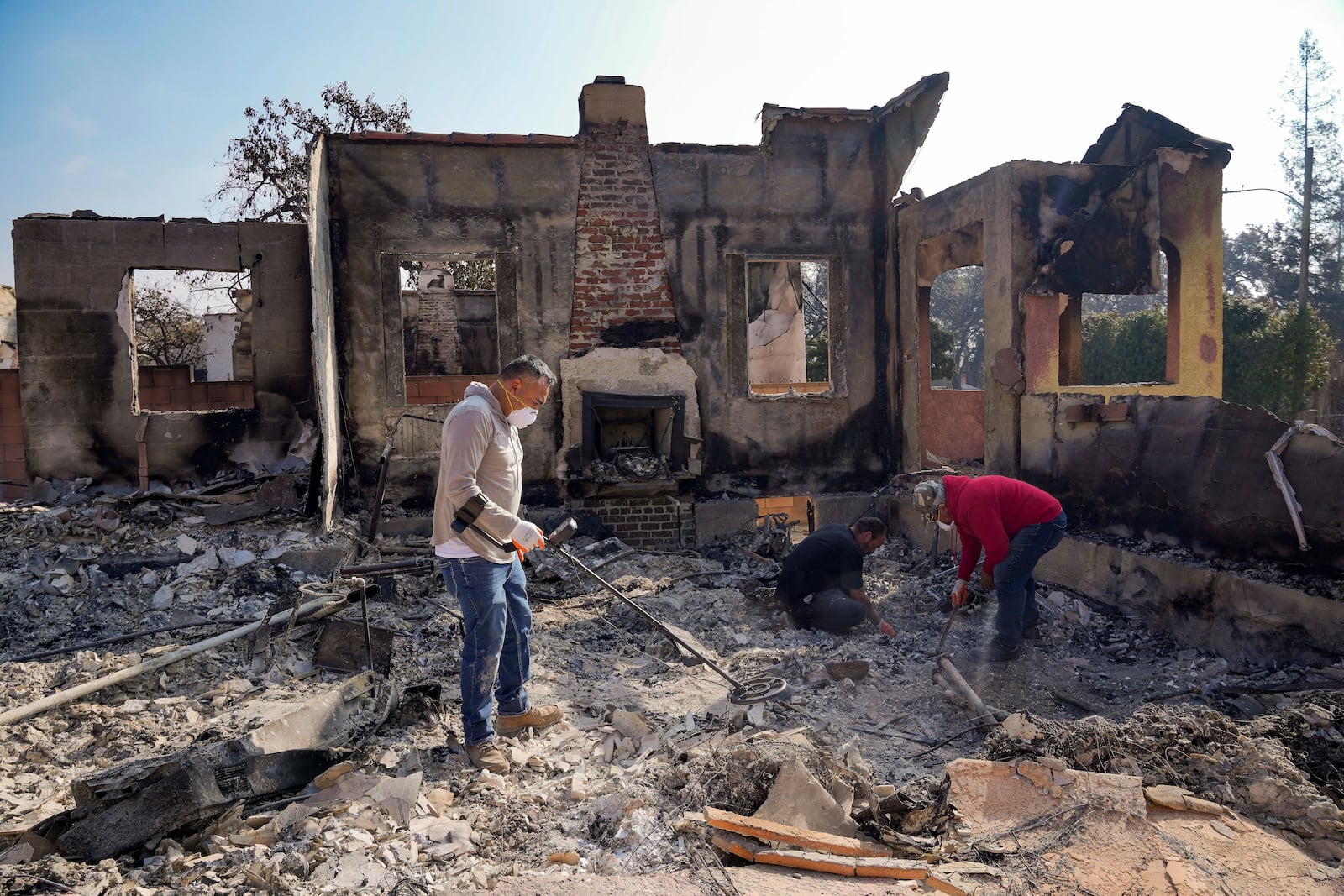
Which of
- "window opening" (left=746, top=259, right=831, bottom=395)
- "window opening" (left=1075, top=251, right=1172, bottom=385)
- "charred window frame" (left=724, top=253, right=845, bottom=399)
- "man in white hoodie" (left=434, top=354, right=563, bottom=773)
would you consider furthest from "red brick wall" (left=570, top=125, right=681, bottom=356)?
"window opening" (left=1075, top=251, right=1172, bottom=385)

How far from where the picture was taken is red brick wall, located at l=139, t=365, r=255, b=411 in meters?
13.2

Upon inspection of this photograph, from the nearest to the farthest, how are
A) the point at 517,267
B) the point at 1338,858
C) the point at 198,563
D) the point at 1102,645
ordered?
the point at 1338,858
the point at 1102,645
the point at 198,563
the point at 517,267

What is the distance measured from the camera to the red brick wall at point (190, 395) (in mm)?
13188

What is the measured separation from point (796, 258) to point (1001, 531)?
5947 mm

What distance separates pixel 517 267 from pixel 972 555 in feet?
21.2

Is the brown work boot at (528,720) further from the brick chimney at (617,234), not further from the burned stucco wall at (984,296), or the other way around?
the brick chimney at (617,234)

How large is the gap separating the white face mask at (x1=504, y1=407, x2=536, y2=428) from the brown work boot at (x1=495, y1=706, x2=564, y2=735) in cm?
157

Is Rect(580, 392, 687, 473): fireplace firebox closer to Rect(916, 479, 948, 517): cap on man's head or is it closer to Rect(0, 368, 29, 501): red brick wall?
Rect(916, 479, 948, 517): cap on man's head

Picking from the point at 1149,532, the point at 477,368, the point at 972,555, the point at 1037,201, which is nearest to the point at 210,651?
the point at 972,555

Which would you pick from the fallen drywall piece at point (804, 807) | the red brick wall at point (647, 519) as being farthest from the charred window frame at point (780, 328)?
the fallen drywall piece at point (804, 807)

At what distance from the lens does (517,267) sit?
10.1 m

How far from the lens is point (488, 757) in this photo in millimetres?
4082

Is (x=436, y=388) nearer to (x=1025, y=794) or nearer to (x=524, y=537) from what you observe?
(x=524, y=537)

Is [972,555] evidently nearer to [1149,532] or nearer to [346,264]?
[1149,532]
